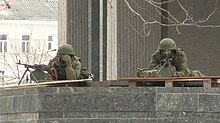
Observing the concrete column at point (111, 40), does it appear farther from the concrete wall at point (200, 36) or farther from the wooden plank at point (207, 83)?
the wooden plank at point (207, 83)

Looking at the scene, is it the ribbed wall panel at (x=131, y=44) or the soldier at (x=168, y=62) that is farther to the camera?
the ribbed wall panel at (x=131, y=44)

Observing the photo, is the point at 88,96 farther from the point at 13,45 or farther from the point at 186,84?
the point at 13,45

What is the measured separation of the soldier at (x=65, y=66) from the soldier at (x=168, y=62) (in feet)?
3.08

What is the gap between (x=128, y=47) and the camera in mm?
19344

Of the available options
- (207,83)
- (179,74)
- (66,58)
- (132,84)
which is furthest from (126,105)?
(66,58)

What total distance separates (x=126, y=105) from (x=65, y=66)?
179 cm

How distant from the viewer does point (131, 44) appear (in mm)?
19344

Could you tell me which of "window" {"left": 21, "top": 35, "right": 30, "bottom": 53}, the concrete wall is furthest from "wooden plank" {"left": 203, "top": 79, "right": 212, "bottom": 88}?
"window" {"left": 21, "top": 35, "right": 30, "bottom": 53}

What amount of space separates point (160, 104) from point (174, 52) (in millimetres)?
1504

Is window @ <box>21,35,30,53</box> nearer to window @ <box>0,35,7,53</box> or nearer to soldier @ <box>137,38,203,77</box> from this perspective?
window @ <box>0,35,7,53</box>

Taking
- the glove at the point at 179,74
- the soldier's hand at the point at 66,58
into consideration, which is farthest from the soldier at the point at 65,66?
the glove at the point at 179,74

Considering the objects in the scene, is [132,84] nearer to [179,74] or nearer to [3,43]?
[179,74]

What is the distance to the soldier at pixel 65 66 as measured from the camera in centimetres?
1102

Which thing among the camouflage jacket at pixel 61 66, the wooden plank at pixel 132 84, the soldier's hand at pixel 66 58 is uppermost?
the soldier's hand at pixel 66 58
